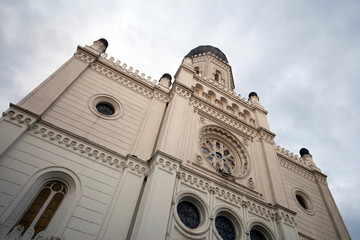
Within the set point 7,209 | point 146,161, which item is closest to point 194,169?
point 146,161

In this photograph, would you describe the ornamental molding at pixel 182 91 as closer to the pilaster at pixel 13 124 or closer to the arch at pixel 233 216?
the arch at pixel 233 216

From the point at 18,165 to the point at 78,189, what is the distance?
6.57 feet

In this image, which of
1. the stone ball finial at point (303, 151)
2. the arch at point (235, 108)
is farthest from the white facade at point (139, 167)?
the stone ball finial at point (303, 151)

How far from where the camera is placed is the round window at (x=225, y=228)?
30.1ft

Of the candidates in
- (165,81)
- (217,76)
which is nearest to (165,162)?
(165,81)

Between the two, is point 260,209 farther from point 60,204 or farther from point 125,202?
point 60,204

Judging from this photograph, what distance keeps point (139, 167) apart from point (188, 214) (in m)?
2.62

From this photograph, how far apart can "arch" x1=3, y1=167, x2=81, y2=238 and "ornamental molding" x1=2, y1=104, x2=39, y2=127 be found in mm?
1926

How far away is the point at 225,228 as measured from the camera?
9.47m

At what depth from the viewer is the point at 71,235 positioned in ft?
22.4

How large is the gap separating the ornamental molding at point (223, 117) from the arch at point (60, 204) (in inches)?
306

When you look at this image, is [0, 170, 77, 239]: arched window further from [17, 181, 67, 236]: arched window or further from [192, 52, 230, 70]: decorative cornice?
[192, 52, 230, 70]: decorative cornice

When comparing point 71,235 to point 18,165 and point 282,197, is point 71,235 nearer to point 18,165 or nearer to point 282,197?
point 18,165

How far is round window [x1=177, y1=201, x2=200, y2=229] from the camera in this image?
28.3 feet
